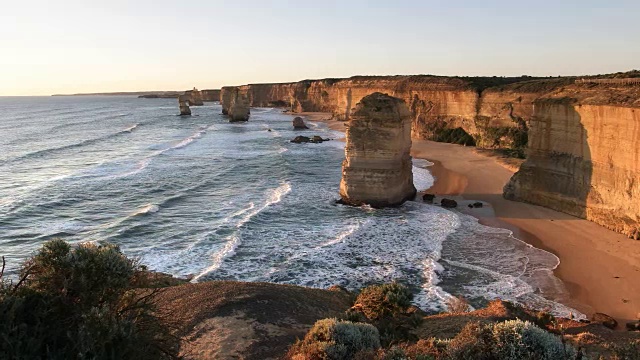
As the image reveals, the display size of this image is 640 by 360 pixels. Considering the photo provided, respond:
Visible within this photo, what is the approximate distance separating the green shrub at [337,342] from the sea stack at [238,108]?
8207 centimetres

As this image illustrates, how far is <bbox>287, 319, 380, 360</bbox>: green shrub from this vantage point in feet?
25.3

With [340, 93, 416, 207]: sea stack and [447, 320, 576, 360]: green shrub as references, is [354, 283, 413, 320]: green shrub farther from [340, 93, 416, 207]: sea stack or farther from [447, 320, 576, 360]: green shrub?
[340, 93, 416, 207]: sea stack

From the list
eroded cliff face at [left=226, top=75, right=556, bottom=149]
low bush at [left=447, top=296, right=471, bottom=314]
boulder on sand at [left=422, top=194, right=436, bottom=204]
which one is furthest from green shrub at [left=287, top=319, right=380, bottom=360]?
eroded cliff face at [left=226, top=75, right=556, bottom=149]

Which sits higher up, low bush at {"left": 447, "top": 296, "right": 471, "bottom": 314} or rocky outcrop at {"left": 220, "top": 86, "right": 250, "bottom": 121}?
rocky outcrop at {"left": 220, "top": 86, "right": 250, "bottom": 121}

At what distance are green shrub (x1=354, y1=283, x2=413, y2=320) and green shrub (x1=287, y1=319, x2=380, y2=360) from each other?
11.6ft

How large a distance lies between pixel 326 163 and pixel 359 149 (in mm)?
15368

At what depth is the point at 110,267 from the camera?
7000 mm

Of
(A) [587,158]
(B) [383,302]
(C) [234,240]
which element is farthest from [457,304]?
(A) [587,158]

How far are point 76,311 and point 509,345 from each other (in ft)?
19.6

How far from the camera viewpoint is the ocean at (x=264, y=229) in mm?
17031

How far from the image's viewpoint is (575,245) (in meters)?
19.5

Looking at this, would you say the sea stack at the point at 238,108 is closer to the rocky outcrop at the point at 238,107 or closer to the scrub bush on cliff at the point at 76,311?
the rocky outcrop at the point at 238,107

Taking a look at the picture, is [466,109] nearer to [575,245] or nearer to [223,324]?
[575,245]

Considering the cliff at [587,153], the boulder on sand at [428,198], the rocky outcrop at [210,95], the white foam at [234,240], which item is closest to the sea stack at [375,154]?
the cliff at [587,153]
